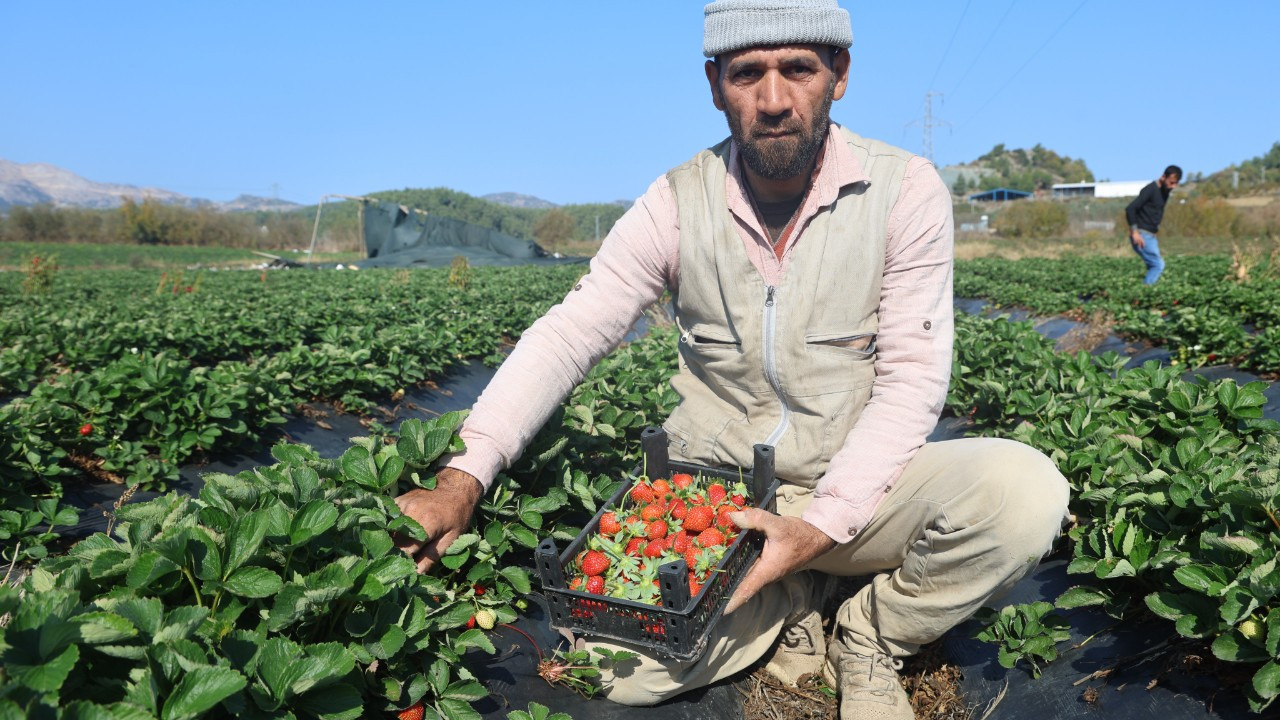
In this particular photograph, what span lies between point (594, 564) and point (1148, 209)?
12243 mm

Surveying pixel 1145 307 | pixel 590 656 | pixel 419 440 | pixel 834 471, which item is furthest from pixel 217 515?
pixel 1145 307

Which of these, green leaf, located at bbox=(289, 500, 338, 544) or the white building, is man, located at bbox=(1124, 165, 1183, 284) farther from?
the white building

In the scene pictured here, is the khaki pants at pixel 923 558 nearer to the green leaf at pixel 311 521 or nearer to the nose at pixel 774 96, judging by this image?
the green leaf at pixel 311 521

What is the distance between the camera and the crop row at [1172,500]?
1907mm

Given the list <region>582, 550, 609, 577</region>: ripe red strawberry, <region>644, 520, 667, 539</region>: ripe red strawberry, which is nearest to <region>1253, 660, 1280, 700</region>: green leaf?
<region>644, 520, 667, 539</region>: ripe red strawberry

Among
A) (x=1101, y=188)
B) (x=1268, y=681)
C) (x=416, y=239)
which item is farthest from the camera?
(x=1101, y=188)

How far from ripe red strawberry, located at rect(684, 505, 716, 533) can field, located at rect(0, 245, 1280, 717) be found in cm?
43

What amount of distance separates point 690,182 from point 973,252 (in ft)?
127

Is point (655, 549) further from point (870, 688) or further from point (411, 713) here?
point (870, 688)

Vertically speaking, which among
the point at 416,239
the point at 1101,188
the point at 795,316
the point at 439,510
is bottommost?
the point at 439,510

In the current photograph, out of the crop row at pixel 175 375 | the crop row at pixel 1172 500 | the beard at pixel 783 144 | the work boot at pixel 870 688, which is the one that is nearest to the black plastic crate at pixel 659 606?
the work boot at pixel 870 688

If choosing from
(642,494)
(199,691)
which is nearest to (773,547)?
(642,494)

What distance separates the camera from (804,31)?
7.63 ft

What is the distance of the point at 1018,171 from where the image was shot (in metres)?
133
